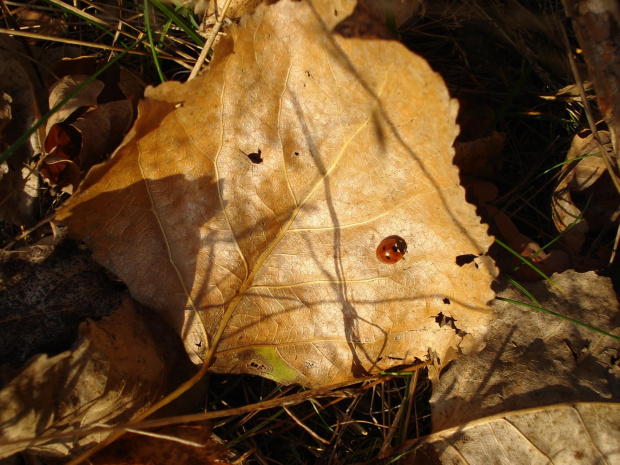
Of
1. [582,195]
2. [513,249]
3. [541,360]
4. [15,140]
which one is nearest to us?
[541,360]

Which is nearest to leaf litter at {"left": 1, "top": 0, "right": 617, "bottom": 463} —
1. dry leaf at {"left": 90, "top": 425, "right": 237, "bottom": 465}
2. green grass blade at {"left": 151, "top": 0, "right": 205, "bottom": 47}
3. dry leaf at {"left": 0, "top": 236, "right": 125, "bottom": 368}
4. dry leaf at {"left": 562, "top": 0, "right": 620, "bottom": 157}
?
dry leaf at {"left": 0, "top": 236, "right": 125, "bottom": 368}

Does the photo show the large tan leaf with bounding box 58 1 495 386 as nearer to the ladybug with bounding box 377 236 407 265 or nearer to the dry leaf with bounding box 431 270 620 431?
the ladybug with bounding box 377 236 407 265

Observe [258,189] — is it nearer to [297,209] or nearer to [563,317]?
[297,209]

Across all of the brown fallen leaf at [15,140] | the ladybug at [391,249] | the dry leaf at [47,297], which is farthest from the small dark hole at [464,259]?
the brown fallen leaf at [15,140]

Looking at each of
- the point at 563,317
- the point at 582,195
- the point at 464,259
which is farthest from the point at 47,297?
the point at 582,195

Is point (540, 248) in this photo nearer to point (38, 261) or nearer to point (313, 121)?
point (313, 121)

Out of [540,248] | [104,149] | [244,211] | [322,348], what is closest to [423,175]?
[244,211]
